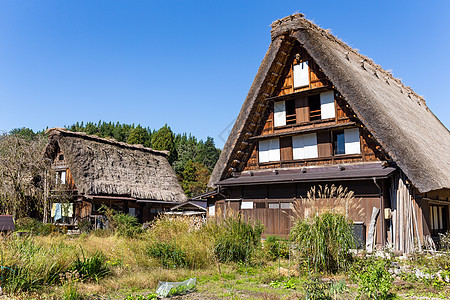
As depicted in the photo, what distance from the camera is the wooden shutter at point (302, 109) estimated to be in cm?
1554

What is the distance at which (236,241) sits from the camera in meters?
10.7

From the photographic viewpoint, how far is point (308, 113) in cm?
1548

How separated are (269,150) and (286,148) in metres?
0.90

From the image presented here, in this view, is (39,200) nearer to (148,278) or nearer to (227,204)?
(227,204)

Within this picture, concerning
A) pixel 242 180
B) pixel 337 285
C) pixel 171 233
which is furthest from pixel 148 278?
pixel 242 180

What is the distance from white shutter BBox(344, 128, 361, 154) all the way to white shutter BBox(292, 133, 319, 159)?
4.43ft

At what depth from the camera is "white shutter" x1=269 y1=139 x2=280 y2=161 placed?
16278mm

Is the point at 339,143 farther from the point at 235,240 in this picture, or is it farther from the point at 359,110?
the point at 235,240

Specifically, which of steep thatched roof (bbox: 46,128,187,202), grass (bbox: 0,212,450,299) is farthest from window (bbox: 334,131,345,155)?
steep thatched roof (bbox: 46,128,187,202)

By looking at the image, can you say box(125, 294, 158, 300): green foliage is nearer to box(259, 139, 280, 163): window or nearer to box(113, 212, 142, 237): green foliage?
box(113, 212, 142, 237): green foliage

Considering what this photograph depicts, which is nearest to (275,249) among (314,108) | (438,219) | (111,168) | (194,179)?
(314,108)

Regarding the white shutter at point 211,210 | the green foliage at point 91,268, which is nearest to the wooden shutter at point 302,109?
the white shutter at point 211,210

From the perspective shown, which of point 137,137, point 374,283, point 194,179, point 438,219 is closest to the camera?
point 374,283

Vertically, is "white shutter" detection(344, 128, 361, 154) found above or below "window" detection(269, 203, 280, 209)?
above
